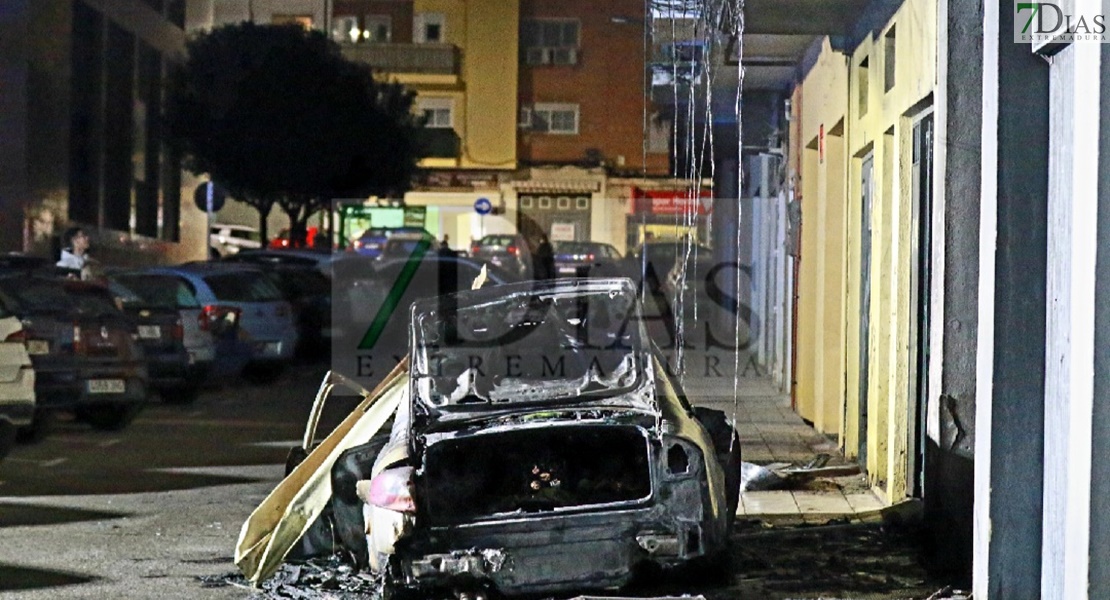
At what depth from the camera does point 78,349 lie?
44.4 feet

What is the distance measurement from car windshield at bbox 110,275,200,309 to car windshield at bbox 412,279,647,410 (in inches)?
289

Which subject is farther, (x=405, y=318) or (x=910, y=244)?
(x=405, y=318)

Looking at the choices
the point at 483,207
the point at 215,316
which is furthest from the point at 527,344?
the point at 483,207

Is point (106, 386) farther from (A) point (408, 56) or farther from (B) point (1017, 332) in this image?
(A) point (408, 56)

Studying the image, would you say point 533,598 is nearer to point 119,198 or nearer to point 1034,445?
point 1034,445

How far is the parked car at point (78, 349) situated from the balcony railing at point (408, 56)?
31625 millimetres

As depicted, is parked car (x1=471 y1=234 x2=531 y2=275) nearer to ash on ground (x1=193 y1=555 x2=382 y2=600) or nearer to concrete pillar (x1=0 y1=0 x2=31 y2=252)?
concrete pillar (x1=0 y1=0 x2=31 y2=252)

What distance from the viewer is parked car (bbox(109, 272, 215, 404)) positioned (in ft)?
52.8

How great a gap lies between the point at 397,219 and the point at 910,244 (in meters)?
35.9

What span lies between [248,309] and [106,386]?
15.7 ft

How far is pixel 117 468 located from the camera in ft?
40.6

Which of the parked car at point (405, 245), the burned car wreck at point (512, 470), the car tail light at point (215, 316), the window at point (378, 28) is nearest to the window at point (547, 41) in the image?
the window at point (378, 28)

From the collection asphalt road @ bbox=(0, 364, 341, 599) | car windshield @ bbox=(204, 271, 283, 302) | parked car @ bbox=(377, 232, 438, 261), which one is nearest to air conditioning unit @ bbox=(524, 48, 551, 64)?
parked car @ bbox=(377, 232, 438, 261)

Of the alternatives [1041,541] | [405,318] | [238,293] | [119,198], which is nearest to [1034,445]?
[1041,541]
